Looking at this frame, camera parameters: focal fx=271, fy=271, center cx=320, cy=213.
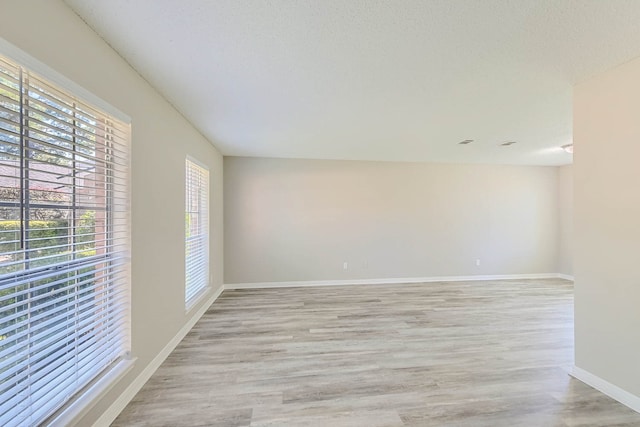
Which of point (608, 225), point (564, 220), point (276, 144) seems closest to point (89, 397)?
point (276, 144)

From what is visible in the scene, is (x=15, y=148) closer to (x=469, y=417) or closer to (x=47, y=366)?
(x=47, y=366)

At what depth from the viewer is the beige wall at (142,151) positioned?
126 centimetres

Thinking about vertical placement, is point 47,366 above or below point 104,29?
below

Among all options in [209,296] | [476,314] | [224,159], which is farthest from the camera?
[224,159]

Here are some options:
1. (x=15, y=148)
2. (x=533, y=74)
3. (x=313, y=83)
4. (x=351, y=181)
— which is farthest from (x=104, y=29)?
(x=351, y=181)

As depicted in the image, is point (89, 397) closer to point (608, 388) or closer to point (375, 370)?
point (375, 370)

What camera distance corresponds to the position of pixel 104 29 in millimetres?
1537

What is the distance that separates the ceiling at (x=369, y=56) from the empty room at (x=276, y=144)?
0.01 m

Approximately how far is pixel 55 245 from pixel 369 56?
208 centimetres

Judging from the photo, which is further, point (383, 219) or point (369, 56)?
point (383, 219)

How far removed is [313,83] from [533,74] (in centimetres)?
163

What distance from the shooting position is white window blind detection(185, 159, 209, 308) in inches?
128

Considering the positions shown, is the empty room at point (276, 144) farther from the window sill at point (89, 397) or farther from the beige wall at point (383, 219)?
the beige wall at point (383, 219)

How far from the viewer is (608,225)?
1.99 m
